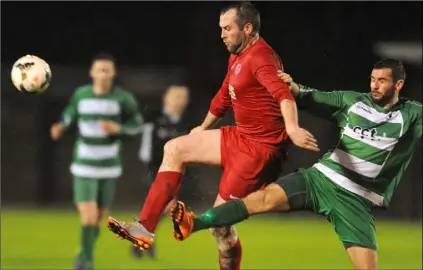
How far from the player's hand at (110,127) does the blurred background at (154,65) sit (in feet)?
17.0

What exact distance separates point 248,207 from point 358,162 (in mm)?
955

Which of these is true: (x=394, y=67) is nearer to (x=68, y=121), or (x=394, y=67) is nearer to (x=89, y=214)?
(x=89, y=214)

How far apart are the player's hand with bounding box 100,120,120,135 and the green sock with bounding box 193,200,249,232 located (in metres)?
3.99

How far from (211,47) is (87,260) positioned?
9228 millimetres

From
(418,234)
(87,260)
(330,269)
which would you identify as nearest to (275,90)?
(87,260)

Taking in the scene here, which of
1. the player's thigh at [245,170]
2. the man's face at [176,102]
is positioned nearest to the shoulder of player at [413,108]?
the player's thigh at [245,170]

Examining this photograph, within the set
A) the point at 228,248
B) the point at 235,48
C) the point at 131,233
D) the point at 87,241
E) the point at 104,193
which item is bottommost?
A: the point at 87,241

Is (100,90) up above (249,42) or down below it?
below

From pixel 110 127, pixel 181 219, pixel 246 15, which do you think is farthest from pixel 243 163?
pixel 110 127

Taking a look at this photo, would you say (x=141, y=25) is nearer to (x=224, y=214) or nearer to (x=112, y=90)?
(x=112, y=90)

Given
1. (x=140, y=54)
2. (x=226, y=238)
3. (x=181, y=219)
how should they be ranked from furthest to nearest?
(x=140, y=54) → (x=226, y=238) → (x=181, y=219)

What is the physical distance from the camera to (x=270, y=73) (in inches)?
274

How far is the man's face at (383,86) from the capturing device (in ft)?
23.8

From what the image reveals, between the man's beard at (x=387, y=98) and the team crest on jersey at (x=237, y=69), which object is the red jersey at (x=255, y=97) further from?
the man's beard at (x=387, y=98)
